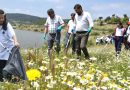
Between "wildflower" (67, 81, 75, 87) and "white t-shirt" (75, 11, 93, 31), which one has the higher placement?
"wildflower" (67, 81, 75, 87)

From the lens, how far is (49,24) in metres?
14.8

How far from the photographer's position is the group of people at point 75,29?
12.4 metres

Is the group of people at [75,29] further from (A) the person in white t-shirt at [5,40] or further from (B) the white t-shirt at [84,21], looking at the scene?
(A) the person in white t-shirt at [5,40]

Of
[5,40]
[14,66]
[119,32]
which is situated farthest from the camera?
[119,32]

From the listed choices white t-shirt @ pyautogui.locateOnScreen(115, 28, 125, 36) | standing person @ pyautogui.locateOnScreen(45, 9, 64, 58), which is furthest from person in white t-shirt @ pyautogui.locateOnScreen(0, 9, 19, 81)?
white t-shirt @ pyautogui.locateOnScreen(115, 28, 125, 36)

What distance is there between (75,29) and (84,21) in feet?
2.26

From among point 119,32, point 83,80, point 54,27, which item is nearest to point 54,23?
point 54,27

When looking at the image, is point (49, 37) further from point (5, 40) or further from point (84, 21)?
point (5, 40)

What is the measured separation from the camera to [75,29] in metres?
13.0

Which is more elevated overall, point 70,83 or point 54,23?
point 70,83

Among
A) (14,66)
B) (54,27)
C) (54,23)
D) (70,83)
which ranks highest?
(70,83)

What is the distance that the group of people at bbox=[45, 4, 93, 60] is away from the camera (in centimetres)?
1236

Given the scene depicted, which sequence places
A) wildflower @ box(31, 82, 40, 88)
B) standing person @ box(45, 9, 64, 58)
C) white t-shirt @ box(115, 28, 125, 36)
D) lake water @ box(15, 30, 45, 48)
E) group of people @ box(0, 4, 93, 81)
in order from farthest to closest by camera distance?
white t-shirt @ box(115, 28, 125, 36) → standing person @ box(45, 9, 64, 58) → lake water @ box(15, 30, 45, 48) → group of people @ box(0, 4, 93, 81) → wildflower @ box(31, 82, 40, 88)

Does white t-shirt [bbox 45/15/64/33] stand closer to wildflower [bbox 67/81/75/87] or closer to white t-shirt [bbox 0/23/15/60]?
white t-shirt [bbox 0/23/15/60]
